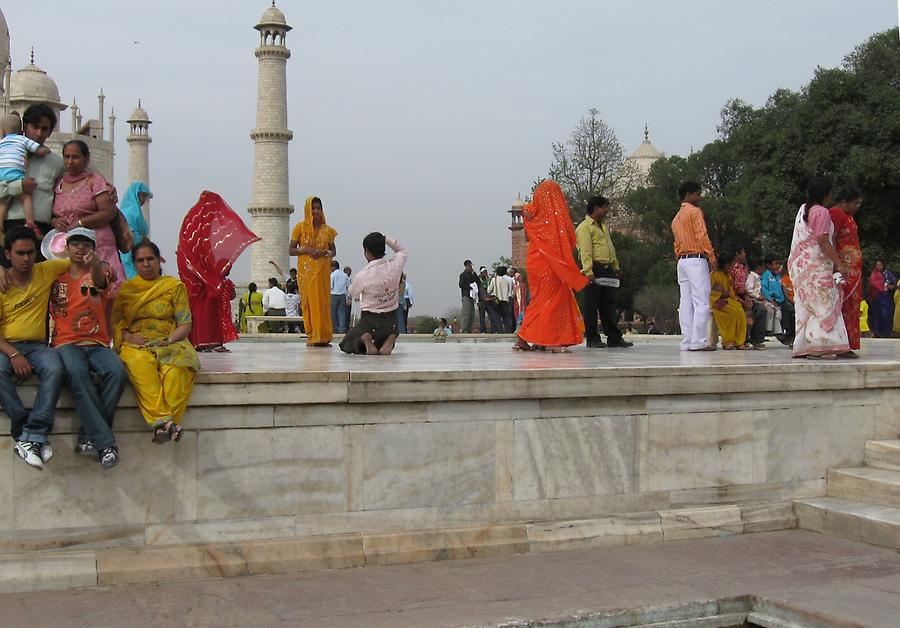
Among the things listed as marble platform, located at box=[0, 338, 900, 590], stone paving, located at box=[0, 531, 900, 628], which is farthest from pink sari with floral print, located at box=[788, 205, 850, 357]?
stone paving, located at box=[0, 531, 900, 628]

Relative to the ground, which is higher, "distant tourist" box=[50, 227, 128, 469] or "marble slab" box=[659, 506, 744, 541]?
"distant tourist" box=[50, 227, 128, 469]

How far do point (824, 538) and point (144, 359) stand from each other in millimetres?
3993

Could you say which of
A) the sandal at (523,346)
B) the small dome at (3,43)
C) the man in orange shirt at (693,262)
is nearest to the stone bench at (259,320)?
the sandal at (523,346)

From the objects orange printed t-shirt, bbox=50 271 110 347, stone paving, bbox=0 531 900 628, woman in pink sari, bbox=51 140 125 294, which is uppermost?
woman in pink sari, bbox=51 140 125 294

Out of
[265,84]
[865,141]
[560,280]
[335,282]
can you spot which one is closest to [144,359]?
[560,280]

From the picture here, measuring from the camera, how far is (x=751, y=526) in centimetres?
628

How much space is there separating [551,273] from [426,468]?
3.69m

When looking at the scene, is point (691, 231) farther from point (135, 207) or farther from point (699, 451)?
point (135, 207)

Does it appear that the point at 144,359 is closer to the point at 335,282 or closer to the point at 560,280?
the point at 560,280

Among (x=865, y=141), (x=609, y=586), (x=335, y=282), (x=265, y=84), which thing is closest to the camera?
(x=609, y=586)

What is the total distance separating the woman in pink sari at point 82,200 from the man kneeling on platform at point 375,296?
228 cm

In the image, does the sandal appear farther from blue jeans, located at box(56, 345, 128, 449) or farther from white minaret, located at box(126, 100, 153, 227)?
white minaret, located at box(126, 100, 153, 227)

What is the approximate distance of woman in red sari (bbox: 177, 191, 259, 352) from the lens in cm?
841

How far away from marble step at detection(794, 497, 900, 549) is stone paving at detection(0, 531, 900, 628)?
0.10 metres
